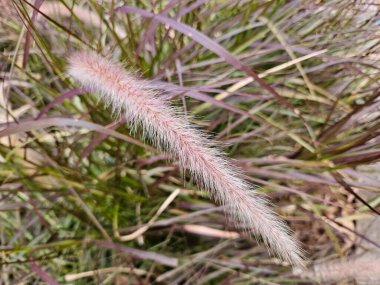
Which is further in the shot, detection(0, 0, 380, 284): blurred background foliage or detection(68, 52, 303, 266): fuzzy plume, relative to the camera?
detection(0, 0, 380, 284): blurred background foliage

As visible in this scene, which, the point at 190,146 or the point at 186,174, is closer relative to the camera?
the point at 190,146

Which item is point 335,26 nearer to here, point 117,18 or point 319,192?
point 319,192

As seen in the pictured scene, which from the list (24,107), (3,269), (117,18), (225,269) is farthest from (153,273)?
(117,18)

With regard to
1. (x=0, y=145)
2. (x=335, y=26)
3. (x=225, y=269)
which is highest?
(x=335, y=26)

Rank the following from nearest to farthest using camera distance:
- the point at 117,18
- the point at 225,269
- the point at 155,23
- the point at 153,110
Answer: the point at 153,110, the point at 155,23, the point at 225,269, the point at 117,18

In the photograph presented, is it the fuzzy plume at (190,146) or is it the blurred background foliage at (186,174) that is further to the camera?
the blurred background foliage at (186,174)

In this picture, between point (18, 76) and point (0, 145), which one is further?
point (18, 76)

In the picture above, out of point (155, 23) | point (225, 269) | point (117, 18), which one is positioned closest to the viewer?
point (155, 23)

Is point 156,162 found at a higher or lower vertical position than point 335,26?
lower
